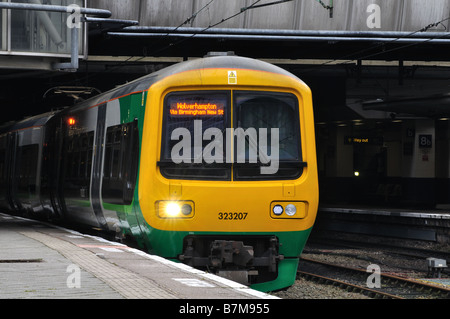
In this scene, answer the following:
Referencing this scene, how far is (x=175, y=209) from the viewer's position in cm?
1084

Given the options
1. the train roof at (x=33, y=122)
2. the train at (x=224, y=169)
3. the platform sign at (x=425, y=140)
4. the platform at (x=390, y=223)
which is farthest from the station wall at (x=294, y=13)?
the platform sign at (x=425, y=140)

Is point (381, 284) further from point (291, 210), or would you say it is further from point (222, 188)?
point (222, 188)

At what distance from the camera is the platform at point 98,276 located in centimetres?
740

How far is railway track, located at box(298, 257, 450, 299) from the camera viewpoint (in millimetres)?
12774

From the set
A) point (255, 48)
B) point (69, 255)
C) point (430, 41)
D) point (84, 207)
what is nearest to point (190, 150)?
point (69, 255)

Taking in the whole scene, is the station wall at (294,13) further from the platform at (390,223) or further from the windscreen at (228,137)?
the windscreen at (228,137)

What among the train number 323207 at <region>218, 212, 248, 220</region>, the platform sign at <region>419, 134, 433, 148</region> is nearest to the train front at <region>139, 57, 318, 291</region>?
the train number 323207 at <region>218, 212, 248, 220</region>

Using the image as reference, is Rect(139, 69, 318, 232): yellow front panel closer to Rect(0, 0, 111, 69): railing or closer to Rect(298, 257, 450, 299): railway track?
Rect(298, 257, 450, 299): railway track

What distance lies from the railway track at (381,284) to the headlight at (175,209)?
344 cm

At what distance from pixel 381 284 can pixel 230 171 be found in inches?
181

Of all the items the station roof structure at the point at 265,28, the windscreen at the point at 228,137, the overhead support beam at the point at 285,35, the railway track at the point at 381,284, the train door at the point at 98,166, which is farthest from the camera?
the station roof structure at the point at 265,28

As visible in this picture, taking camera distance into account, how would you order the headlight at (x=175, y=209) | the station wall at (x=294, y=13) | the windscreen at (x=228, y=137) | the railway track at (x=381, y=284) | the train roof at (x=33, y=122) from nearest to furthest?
the headlight at (x=175, y=209), the windscreen at (x=228, y=137), the railway track at (x=381, y=284), the train roof at (x=33, y=122), the station wall at (x=294, y=13)

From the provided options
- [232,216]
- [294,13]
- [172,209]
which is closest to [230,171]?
[232,216]

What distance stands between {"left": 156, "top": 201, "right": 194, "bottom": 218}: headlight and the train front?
13mm
